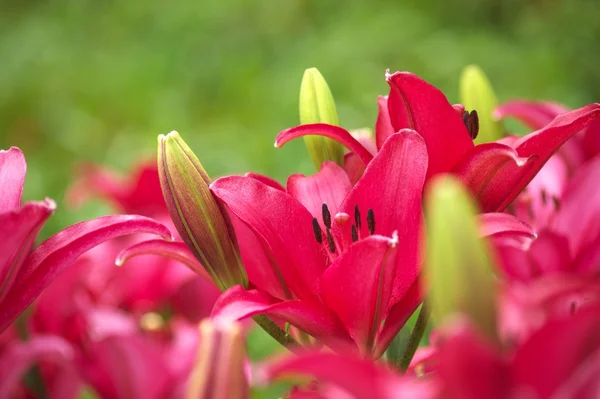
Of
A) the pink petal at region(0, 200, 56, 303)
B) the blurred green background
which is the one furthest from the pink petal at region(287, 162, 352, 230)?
the blurred green background

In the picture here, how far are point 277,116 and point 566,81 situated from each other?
77 centimetres

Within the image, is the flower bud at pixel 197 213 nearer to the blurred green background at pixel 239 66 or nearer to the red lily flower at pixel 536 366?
the red lily flower at pixel 536 366

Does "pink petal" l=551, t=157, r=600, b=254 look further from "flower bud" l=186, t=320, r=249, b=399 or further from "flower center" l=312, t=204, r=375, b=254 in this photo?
"flower bud" l=186, t=320, r=249, b=399

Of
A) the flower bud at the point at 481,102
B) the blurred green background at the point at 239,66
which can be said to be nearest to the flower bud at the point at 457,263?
the flower bud at the point at 481,102

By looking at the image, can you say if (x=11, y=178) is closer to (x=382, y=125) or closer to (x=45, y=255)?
(x=45, y=255)

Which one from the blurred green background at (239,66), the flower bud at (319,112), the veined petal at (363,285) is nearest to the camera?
the veined petal at (363,285)

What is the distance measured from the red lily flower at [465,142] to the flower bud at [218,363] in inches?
6.2

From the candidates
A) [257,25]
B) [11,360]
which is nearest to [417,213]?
[11,360]

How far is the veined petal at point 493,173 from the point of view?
43cm

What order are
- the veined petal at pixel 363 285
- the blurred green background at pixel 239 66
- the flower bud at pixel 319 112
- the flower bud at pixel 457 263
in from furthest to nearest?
the blurred green background at pixel 239 66
the flower bud at pixel 319 112
the veined petal at pixel 363 285
the flower bud at pixel 457 263

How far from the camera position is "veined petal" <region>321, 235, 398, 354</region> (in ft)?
1.30

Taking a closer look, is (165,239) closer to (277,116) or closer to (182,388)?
(182,388)

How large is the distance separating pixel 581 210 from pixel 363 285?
0.20 m

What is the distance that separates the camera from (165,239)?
456 mm
